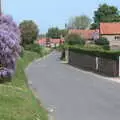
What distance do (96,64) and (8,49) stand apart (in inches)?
1268

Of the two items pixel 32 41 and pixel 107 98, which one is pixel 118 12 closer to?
pixel 32 41

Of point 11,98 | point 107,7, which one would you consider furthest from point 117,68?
point 107,7

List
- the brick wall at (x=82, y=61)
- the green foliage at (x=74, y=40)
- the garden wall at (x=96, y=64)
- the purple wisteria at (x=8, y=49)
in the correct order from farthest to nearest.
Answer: the green foliage at (x=74, y=40) < the brick wall at (x=82, y=61) < the garden wall at (x=96, y=64) < the purple wisteria at (x=8, y=49)

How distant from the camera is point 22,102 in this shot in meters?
15.4

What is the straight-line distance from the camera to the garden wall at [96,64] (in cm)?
4338

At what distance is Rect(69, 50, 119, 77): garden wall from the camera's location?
43.4 meters

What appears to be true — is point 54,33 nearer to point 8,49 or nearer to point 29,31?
point 29,31

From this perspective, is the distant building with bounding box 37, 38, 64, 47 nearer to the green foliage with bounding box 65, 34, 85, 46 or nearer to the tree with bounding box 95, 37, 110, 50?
the green foliage with bounding box 65, 34, 85, 46

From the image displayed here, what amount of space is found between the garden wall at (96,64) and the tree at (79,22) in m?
99.9

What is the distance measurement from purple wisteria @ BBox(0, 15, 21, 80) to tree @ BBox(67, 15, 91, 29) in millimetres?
148928

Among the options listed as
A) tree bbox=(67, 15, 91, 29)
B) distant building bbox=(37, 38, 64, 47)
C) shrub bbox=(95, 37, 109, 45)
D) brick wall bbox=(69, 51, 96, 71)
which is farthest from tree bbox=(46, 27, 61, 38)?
brick wall bbox=(69, 51, 96, 71)

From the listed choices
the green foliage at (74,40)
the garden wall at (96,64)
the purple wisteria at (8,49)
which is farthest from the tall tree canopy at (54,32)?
the purple wisteria at (8,49)

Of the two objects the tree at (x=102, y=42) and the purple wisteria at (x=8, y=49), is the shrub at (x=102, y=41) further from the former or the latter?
the purple wisteria at (x=8, y=49)

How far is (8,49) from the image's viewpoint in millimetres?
19859
